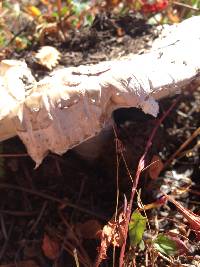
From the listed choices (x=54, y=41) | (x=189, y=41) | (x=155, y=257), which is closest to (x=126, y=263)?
(x=155, y=257)

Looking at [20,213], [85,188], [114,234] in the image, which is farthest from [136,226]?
[20,213]

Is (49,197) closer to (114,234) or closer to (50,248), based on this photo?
(50,248)

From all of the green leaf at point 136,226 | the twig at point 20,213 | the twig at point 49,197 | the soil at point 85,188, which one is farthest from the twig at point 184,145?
the twig at point 20,213

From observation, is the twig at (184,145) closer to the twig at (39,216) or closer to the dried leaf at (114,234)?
the dried leaf at (114,234)

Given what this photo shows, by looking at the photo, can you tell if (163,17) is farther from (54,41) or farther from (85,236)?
(85,236)

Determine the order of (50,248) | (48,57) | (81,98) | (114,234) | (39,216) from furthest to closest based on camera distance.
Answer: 1. (48,57)
2. (39,216)
3. (50,248)
4. (114,234)
5. (81,98)

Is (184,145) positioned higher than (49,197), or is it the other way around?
(184,145)
